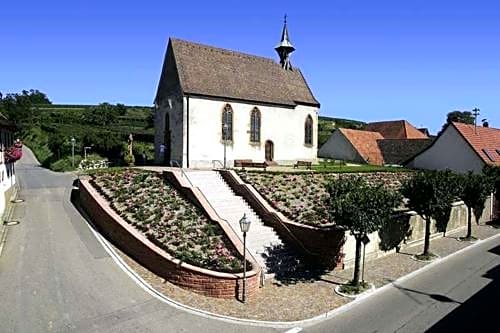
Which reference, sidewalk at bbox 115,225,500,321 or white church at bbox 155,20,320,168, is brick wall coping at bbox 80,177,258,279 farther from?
white church at bbox 155,20,320,168

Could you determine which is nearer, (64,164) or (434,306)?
(434,306)

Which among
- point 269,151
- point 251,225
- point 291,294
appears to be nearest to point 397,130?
point 269,151

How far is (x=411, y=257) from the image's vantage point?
20266mm

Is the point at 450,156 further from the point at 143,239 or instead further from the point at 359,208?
the point at 143,239

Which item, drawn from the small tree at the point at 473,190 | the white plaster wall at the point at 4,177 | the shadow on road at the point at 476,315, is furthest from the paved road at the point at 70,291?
the small tree at the point at 473,190

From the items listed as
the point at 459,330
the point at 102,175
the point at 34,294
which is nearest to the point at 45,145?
the point at 102,175

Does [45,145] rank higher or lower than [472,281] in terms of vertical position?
higher

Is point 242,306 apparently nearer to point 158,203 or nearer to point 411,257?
point 158,203

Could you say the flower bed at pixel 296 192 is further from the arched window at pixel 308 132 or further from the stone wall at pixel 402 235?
the arched window at pixel 308 132

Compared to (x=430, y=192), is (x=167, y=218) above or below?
below

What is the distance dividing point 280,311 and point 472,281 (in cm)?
866

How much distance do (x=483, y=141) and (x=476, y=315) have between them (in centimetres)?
3029

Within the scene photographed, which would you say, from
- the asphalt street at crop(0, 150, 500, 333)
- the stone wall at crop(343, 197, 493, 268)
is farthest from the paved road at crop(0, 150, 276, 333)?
the stone wall at crop(343, 197, 493, 268)

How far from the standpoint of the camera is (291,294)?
14.9 m
